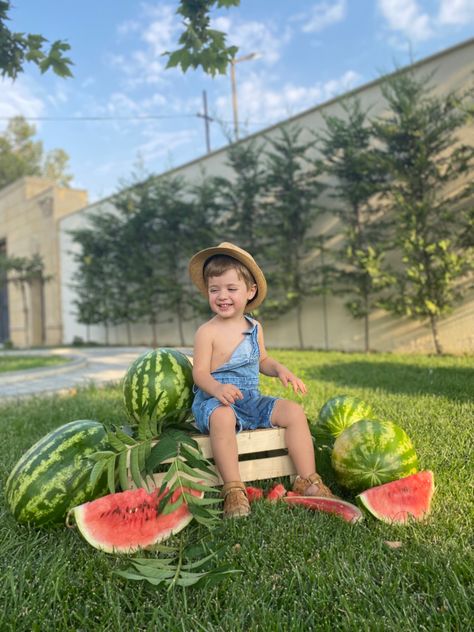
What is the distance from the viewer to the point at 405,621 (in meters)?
1.33

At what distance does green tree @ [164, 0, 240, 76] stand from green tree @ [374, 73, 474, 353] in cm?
511

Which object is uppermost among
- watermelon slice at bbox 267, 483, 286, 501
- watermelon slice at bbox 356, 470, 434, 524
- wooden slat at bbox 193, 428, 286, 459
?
wooden slat at bbox 193, 428, 286, 459

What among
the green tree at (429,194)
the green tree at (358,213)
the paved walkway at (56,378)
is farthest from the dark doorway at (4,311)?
the green tree at (429,194)

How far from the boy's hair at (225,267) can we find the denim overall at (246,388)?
9.7 inches

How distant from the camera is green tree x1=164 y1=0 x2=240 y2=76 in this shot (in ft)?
14.8

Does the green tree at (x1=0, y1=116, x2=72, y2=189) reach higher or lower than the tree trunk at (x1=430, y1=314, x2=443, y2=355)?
higher

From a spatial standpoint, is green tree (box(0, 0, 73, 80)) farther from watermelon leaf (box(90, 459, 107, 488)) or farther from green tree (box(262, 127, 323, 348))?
green tree (box(262, 127, 323, 348))

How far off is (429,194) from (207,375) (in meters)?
7.72

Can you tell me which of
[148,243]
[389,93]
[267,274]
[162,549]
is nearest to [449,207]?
[389,93]

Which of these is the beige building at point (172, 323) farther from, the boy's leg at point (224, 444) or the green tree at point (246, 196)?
the boy's leg at point (224, 444)

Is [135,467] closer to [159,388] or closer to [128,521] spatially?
[128,521]

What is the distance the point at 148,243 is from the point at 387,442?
14.5 meters

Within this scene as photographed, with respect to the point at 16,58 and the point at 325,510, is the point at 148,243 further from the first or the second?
the point at 325,510

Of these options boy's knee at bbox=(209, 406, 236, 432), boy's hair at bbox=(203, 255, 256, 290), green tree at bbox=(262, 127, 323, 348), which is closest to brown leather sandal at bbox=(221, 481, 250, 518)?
boy's knee at bbox=(209, 406, 236, 432)
